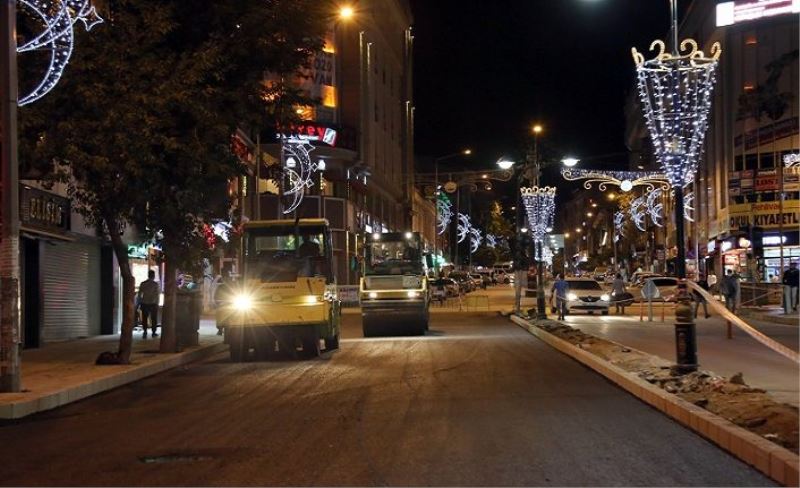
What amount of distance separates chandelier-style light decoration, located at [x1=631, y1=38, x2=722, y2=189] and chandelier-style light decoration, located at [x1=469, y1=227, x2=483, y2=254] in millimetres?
97755

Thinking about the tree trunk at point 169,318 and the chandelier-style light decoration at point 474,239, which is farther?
the chandelier-style light decoration at point 474,239

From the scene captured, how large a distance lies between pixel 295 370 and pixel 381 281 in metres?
8.90

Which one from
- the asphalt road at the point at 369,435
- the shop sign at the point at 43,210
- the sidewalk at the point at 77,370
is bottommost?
the asphalt road at the point at 369,435

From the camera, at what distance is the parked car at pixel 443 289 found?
44.3 m

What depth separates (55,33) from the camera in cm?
1347

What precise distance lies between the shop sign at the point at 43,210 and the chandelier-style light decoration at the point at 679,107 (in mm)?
13484

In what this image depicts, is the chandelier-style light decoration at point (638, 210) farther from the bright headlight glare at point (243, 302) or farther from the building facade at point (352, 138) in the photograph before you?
the bright headlight glare at point (243, 302)

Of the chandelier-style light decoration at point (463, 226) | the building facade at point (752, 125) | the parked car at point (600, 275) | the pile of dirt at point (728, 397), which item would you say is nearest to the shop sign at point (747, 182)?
the building facade at point (752, 125)

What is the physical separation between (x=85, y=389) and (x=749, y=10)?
47.6 metres

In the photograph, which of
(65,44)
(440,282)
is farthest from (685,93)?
(440,282)

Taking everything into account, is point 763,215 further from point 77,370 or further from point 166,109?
point 77,370

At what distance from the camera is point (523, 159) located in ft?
108

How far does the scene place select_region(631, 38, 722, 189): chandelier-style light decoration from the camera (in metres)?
13.5

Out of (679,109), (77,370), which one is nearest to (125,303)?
(77,370)
